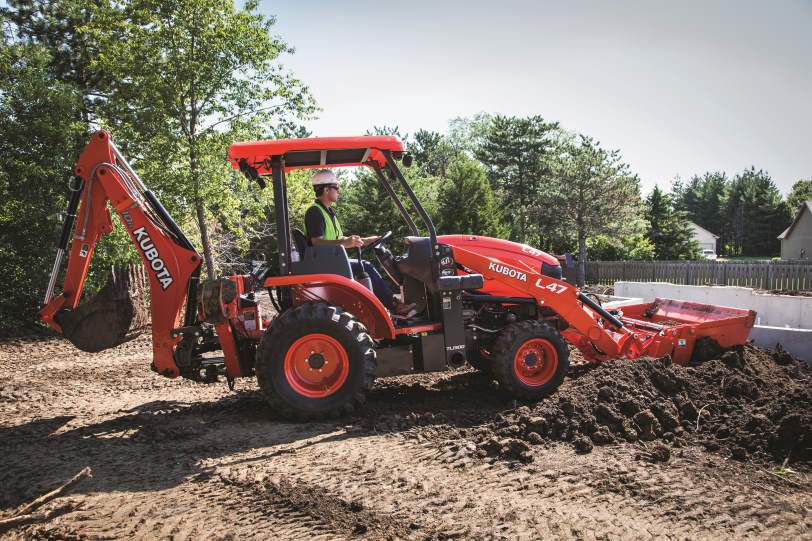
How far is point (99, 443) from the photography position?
16.3 ft

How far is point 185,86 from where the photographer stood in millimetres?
14297

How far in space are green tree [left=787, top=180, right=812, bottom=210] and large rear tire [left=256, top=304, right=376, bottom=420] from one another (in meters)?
68.5

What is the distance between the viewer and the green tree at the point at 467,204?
28.4 m

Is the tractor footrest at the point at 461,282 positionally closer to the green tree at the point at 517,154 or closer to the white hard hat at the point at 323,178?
the white hard hat at the point at 323,178

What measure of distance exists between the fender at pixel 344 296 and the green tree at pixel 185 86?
9505 millimetres

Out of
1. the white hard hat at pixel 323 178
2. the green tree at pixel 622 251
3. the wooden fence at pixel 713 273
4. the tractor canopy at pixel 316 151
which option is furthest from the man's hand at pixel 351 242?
the green tree at pixel 622 251

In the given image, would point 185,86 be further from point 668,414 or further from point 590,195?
point 590,195

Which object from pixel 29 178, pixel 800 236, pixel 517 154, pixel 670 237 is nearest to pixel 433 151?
pixel 517 154

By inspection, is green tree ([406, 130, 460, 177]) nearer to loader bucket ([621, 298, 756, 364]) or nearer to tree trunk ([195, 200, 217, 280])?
tree trunk ([195, 200, 217, 280])

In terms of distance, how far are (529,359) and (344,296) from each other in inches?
74.8

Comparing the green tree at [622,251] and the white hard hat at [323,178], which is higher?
the white hard hat at [323,178]

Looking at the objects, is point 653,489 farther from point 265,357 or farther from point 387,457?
point 265,357

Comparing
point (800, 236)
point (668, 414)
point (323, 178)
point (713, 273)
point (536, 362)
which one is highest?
point (800, 236)

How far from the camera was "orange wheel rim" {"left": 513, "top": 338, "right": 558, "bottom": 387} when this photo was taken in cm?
588
